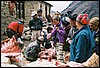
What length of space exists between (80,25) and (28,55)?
356cm

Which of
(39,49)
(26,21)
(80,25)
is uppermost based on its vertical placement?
(80,25)

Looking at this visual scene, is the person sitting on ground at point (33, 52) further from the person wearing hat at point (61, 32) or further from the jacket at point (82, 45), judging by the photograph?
the jacket at point (82, 45)

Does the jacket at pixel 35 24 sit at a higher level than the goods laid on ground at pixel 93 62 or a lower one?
lower

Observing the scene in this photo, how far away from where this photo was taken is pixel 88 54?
4.92m

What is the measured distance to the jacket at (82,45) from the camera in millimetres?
4820

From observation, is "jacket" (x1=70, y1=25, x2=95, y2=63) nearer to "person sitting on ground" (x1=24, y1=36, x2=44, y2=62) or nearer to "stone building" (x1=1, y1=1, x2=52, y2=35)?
"person sitting on ground" (x1=24, y1=36, x2=44, y2=62)

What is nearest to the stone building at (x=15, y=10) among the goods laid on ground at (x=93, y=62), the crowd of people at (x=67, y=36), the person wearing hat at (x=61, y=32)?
the crowd of people at (x=67, y=36)

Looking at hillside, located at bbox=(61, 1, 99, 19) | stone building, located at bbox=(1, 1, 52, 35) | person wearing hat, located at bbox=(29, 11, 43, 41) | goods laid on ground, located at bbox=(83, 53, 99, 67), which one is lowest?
stone building, located at bbox=(1, 1, 52, 35)

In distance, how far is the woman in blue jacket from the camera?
4.82 metres

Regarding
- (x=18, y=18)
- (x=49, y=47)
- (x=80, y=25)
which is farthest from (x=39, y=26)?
(x=18, y=18)

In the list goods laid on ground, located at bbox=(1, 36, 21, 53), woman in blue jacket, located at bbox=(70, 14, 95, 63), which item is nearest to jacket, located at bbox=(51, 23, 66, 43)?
goods laid on ground, located at bbox=(1, 36, 21, 53)

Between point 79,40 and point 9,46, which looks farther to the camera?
point 9,46

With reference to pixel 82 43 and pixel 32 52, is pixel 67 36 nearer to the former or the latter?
pixel 32 52

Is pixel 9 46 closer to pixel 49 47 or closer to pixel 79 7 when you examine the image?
pixel 49 47
